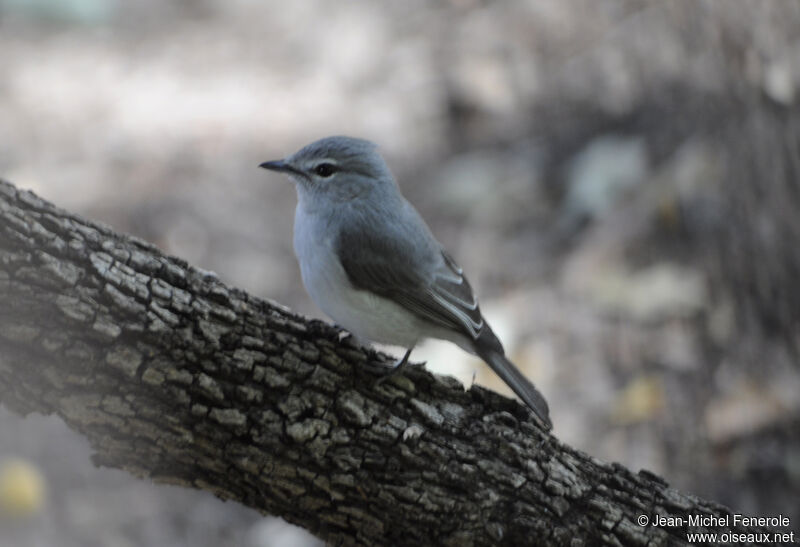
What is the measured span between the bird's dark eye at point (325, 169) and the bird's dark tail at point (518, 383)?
1184 millimetres

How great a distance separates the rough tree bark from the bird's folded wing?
25.6 inches

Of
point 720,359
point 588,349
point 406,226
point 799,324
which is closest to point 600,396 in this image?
point 588,349

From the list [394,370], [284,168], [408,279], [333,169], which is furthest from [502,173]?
[394,370]

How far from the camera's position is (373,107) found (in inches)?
333

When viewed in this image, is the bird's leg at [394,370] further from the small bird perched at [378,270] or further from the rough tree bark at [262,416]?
the small bird perched at [378,270]

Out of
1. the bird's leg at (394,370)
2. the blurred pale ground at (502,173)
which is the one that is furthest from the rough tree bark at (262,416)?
the blurred pale ground at (502,173)

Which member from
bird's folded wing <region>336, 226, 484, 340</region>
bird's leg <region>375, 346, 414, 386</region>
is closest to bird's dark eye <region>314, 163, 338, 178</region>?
bird's folded wing <region>336, 226, 484, 340</region>

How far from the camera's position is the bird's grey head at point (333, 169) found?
4.09 m

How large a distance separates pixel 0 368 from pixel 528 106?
6.47 metres

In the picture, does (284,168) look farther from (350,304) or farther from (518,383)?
(518,383)

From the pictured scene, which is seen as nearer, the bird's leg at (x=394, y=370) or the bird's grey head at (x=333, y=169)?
the bird's leg at (x=394, y=370)

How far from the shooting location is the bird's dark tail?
131 inches

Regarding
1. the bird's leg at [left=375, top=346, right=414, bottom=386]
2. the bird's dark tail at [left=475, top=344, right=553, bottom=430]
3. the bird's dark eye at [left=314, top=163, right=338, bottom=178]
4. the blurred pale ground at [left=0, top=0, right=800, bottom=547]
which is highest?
the blurred pale ground at [left=0, top=0, right=800, bottom=547]

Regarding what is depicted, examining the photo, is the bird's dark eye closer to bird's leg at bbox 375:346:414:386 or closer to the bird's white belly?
the bird's white belly
